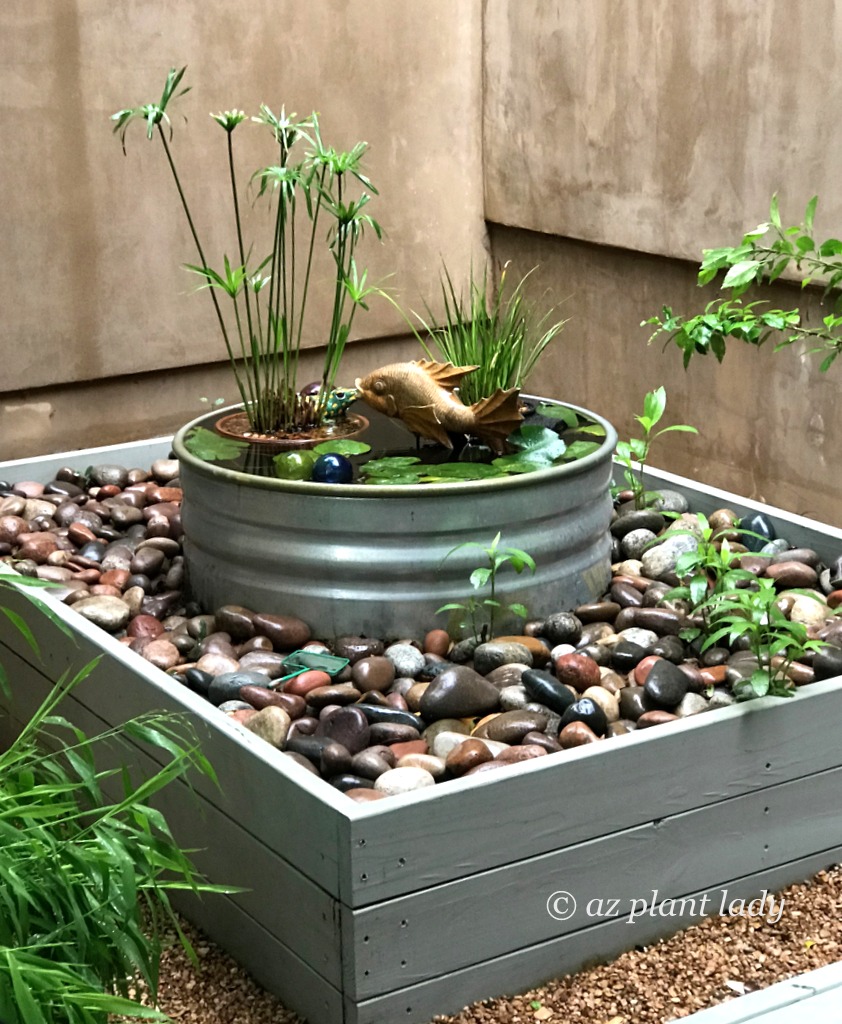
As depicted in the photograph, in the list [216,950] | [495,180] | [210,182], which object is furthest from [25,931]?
[495,180]

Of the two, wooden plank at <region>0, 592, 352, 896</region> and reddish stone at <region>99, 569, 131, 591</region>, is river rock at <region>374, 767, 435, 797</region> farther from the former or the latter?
reddish stone at <region>99, 569, 131, 591</region>

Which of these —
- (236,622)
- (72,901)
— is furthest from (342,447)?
(72,901)

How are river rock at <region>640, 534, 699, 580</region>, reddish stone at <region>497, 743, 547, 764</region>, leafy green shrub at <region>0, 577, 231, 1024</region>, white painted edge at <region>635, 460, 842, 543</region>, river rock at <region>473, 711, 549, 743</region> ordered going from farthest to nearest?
1. white painted edge at <region>635, 460, 842, 543</region>
2. river rock at <region>640, 534, 699, 580</region>
3. river rock at <region>473, 711, 549, 743</region>
4. reddish stone at <region>497, 743, 547, 764</region>
5. leafy green shrub at <region>0, 577, 231, 1024</region>

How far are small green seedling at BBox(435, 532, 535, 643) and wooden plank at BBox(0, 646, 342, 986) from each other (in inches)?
24.6

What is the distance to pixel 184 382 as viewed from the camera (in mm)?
4672

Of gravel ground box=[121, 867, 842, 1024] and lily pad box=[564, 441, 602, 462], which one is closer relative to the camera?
gravel ground box=[121, 867, 842, 1024]

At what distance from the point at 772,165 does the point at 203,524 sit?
200cm

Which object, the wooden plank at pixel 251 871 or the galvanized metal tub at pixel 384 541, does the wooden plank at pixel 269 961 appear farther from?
the galvanized metal tub at pixel 384 541

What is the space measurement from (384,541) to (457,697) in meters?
0.38

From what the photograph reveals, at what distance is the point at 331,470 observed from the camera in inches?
108

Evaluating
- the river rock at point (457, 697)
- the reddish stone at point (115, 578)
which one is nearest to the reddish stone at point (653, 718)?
the river rock at point (457, 697)

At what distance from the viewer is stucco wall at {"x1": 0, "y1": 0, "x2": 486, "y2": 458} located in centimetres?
421

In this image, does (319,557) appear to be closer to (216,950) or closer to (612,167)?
(216,950)

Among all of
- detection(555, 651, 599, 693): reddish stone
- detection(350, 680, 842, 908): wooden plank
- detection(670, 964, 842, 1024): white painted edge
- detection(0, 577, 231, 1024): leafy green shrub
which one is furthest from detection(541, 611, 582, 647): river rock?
detection(670, 964, 842, 1024): white painted edge
